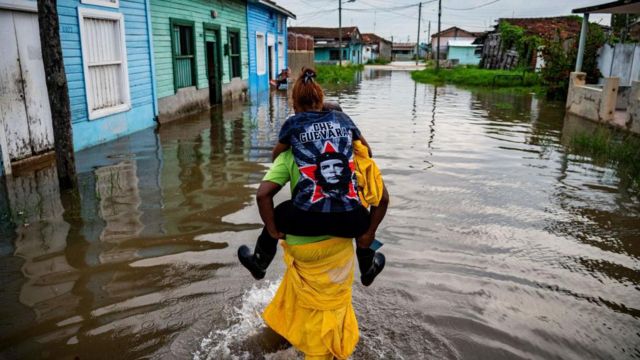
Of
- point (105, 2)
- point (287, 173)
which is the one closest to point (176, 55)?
point (105, 2)

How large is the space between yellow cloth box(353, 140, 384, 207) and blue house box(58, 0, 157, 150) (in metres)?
7.56

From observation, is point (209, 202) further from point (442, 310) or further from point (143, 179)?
point (442, 310)

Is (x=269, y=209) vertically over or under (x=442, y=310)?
over

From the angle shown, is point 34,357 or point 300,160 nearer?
point 300,160

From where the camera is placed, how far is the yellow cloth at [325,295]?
2.62 meters

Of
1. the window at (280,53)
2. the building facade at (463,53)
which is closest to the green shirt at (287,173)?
the window at (280,53)

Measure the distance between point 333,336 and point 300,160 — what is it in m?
0.95

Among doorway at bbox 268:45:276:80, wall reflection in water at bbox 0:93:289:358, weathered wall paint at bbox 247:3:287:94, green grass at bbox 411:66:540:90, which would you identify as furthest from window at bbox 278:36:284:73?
wall reflection in water at bbox 0:93:289:358

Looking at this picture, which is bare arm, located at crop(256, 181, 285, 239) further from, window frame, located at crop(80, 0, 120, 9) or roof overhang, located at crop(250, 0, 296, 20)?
roof overhang, located at crop(250, 0, 296, 20)

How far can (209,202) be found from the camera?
627 cm

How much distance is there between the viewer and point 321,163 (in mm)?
2492

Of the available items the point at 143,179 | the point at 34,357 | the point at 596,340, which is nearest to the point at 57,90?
the point at 143,179

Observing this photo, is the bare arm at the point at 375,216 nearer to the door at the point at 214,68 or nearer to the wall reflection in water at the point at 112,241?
the wall reflection in water at the point at 112,241

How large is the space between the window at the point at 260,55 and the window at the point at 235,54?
2.93 meters
